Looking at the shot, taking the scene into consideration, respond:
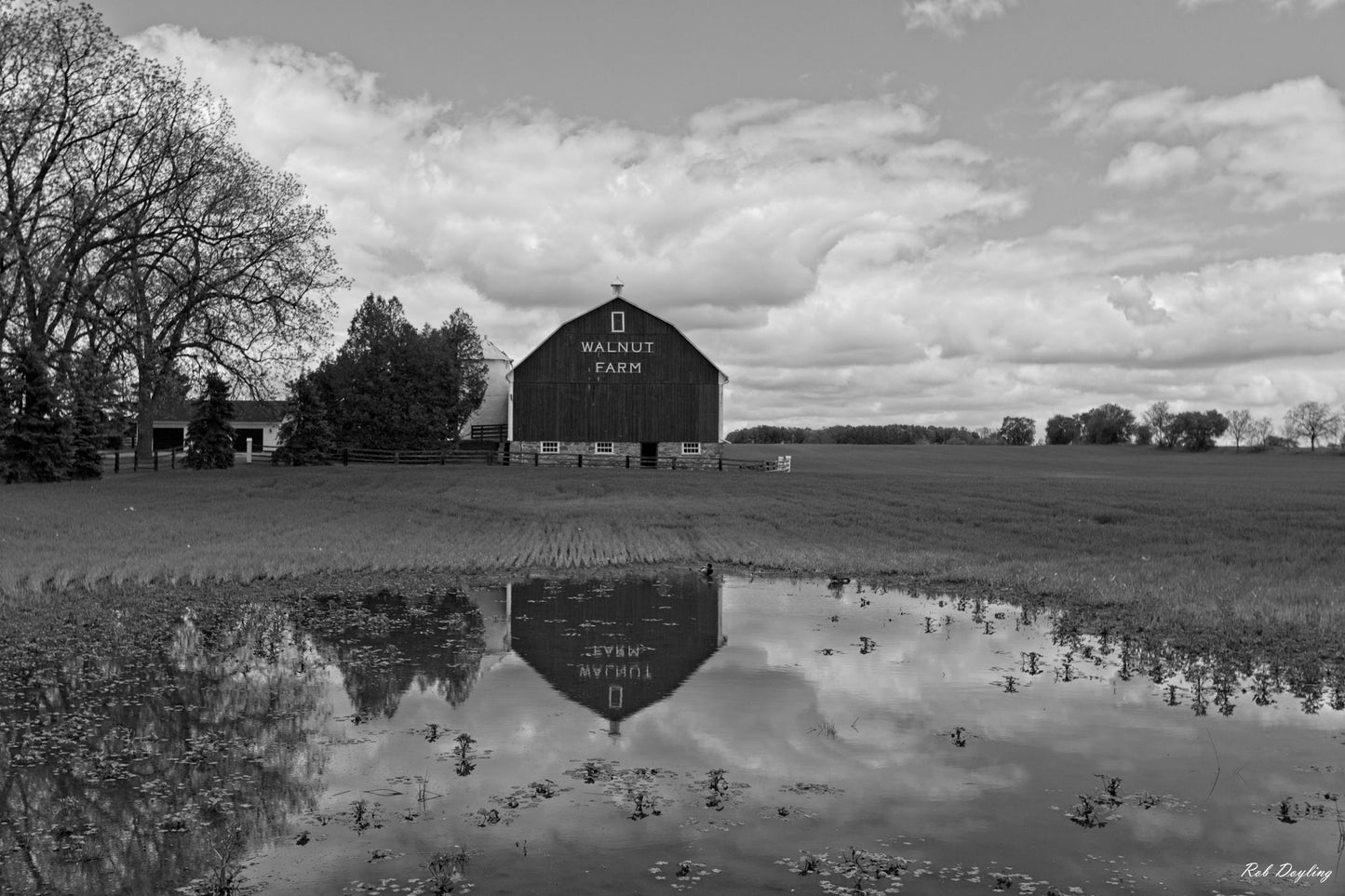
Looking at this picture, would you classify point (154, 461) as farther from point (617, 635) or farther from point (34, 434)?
point (617, 635)

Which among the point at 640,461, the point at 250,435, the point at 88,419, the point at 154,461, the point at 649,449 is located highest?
the point at 88,419

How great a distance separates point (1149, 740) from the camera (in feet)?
30.7

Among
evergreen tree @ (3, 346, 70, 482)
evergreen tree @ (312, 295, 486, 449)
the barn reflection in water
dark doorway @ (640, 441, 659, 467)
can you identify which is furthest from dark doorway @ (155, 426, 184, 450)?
the barn reflection in water

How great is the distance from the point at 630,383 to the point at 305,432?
1957cm

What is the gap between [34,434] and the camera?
45.2 m

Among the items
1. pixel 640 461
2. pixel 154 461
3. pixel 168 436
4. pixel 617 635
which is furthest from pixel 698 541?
pixel 168 436

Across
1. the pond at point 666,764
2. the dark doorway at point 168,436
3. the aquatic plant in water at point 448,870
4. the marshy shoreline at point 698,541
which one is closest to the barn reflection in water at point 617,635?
the pond at point 666,764

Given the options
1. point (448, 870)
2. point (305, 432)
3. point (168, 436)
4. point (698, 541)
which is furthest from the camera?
point (168, 436)

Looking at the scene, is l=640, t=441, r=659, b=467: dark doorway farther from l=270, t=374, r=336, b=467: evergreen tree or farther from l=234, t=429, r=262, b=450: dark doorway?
Answer: l=234, t=429, r=262, b=450: dark doorway

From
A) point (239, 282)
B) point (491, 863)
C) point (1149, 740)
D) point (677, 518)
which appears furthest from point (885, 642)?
point (239, 282)

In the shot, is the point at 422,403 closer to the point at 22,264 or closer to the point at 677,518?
the point at 22,264

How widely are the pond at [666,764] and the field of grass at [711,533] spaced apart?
16.9ft

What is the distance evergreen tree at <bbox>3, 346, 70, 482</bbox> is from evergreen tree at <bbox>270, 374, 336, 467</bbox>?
52.1 feet

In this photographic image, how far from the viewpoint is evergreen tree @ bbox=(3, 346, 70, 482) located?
44.8 meters
